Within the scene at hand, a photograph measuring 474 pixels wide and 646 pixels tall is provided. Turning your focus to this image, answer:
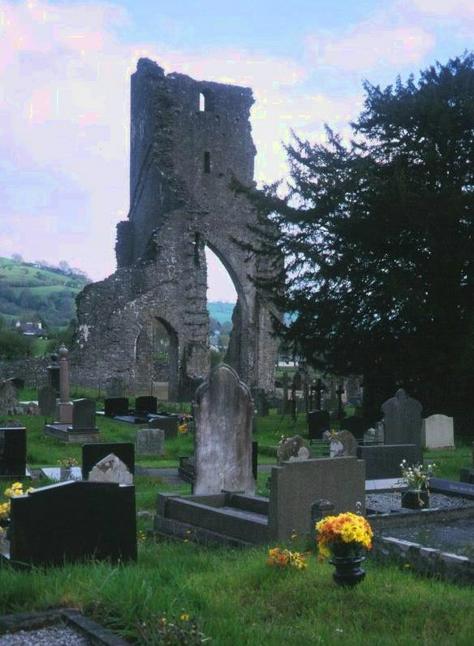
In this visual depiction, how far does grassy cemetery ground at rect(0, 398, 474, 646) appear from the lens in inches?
189

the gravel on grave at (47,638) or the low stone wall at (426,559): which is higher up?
the low stone wall at (426,559)

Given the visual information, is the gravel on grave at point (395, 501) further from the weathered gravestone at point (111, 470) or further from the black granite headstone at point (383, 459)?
the weathered gravestone at point (111, 470)

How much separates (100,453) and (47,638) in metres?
6.71

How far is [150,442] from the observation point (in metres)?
16.9

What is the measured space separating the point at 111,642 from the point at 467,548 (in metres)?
3.92

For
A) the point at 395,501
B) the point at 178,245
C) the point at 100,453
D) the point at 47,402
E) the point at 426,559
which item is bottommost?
the point at 395,501

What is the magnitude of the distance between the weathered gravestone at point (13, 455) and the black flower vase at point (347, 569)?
779 cm

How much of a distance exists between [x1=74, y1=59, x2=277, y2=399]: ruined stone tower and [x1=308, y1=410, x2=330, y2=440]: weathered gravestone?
47.7 feet

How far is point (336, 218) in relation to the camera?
2455 centimetres

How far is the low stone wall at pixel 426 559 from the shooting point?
6277 millimetres

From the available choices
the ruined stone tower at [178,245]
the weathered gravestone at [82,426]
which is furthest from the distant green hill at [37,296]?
the weathered gravestone at [82,426]

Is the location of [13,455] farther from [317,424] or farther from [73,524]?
[317,424]

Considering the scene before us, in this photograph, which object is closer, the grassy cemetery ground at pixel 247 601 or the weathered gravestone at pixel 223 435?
the grassy cemetery ground at pixel 247 601

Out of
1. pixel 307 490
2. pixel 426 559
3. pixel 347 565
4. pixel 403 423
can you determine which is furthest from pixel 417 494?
pixel 403 423
